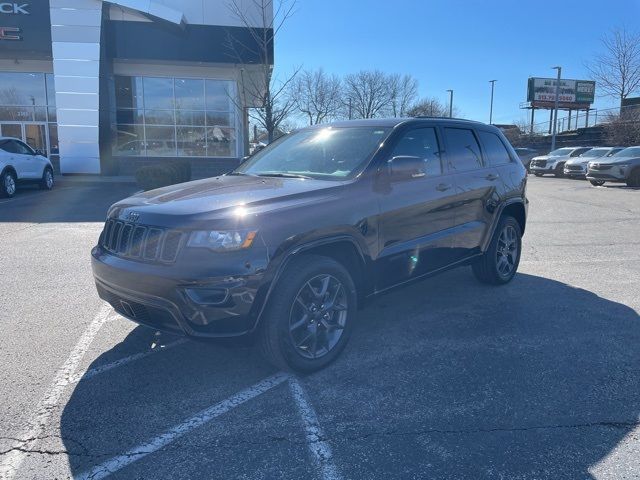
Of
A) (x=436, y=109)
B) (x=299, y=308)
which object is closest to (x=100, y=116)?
(x=299, y=308)

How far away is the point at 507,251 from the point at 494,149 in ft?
3.84

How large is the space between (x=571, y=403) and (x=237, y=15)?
20.9 meters

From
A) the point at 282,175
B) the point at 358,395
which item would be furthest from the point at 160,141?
the point at 358,395

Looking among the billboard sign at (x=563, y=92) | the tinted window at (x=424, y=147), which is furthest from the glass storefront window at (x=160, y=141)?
the billboard sign at (x=563, y=92)

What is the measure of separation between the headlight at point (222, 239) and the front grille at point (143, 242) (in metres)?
0.12

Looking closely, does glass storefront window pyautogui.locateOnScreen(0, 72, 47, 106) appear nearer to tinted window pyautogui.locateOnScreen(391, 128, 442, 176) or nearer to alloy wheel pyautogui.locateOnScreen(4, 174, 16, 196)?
alloy wheel pyautogui.locateOnScreen(4, 174, 16, 196)

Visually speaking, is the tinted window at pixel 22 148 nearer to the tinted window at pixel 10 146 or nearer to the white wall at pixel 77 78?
the tinted window at pixel 10 146

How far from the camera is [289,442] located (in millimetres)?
2816

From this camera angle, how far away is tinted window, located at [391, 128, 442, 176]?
434 cm

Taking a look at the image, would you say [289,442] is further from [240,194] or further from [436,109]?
[436,109]

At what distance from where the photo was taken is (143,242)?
333 centimetres

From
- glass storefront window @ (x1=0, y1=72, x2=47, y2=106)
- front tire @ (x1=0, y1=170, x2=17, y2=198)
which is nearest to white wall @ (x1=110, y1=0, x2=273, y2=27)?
glass storefront window @ (x1=0, y1=72, x2=47, y2=106)

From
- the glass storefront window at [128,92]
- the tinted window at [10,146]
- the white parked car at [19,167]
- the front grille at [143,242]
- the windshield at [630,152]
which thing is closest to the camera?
the front grille at [143,242]

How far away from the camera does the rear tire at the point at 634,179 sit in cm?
1919
